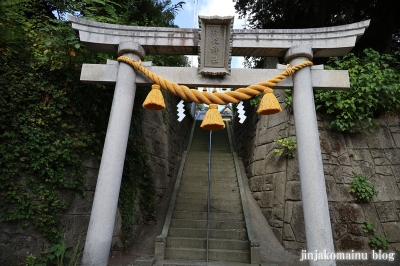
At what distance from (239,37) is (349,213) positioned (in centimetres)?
407

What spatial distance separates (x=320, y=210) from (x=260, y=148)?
3627 millimetres

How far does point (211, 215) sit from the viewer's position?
572 cm

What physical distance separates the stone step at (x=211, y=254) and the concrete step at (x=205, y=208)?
134 cm

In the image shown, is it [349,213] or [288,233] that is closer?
[349,213]

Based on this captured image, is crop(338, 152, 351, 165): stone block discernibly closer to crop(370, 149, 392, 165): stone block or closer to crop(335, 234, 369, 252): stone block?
crop(370, 149, 392, 165): stone block

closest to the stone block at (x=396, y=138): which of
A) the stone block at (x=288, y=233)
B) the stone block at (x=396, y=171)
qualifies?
the stone block at (x=396, y=171)

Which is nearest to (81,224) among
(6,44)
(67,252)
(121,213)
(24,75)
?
(67,252)

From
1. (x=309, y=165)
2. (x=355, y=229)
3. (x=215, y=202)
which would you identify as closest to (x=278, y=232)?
(x=355, y=229)

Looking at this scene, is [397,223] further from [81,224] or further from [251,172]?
[81,224]

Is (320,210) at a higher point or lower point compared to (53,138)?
lower

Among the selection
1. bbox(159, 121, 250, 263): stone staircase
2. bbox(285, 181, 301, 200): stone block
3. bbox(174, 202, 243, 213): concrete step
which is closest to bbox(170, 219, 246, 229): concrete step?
bbox(159, 121, 250, 263): stone staircase

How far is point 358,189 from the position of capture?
491 centimetres

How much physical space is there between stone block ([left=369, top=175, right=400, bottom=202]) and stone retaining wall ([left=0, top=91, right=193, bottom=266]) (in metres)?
5.23

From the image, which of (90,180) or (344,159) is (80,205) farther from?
(344,159)
